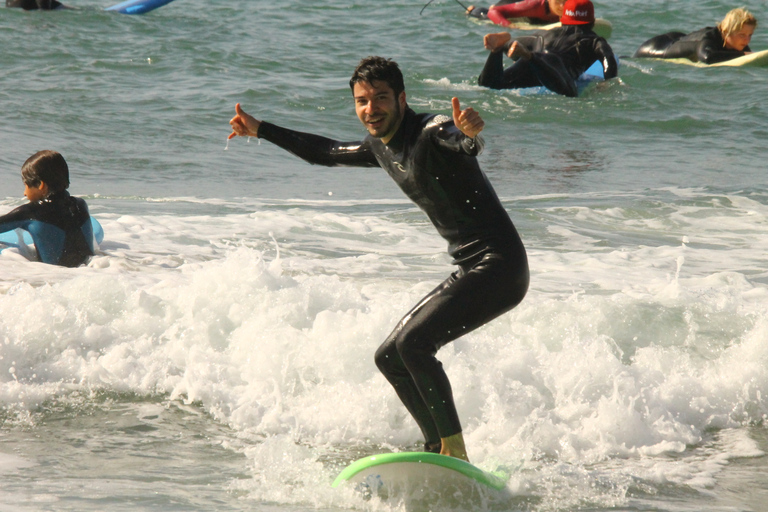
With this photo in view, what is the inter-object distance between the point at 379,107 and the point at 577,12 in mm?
11531

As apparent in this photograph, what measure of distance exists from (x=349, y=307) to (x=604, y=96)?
11188mm

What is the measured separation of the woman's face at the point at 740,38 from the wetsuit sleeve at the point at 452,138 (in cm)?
1410

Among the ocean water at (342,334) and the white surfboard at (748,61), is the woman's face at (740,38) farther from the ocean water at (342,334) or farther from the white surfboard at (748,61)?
the ocean water at (342,334)

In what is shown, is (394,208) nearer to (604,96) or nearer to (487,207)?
(487,207)

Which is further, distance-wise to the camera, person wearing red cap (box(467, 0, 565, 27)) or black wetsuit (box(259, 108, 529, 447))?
person wearing red cap (box(467, 0, 565, 27))

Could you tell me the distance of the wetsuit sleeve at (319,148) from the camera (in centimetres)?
378

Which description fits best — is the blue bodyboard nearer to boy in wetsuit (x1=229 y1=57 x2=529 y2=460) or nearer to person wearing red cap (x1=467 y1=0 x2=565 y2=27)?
person wearing red cap (x1=467 y1=0 x2=565 y2=27)

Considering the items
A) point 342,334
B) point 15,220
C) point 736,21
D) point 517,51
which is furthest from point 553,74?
point 342,334

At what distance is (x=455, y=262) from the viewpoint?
350cm

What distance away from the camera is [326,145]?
3.89 metres

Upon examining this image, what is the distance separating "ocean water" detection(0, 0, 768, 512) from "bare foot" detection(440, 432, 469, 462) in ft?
0.57

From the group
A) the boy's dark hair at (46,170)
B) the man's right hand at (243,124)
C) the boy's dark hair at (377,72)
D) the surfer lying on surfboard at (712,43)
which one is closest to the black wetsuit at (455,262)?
the boy's dark hair at (377,72)

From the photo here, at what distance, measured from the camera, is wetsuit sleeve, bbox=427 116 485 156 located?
3.16m

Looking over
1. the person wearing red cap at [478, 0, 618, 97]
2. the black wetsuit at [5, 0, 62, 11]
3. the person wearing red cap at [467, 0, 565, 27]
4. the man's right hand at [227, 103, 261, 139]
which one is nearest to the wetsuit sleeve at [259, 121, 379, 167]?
the man's right hand at [227, 103, 261, 139]
